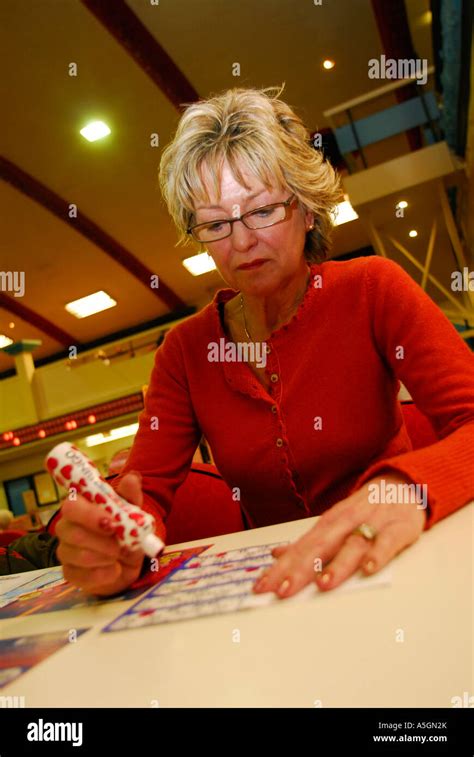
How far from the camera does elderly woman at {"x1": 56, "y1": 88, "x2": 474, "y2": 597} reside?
4.20 feet

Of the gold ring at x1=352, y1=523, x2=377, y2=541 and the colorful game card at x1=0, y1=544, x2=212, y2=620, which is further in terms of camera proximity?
the colorful game card at x1=0, y1=544, x2=212, y2=620

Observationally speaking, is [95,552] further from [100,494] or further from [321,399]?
[321,399]

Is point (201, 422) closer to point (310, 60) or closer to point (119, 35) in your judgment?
point (119, 35)

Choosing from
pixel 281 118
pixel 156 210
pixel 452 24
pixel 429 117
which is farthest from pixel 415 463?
pixel 156 210

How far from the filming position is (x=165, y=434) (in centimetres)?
151

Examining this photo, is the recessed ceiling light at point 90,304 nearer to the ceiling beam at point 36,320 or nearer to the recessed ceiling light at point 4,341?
the ceiling beam at point 36,320

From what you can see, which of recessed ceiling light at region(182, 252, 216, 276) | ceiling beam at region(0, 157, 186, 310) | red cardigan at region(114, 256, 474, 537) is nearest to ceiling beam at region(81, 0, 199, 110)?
ceiling beam at region(0, 157, 186, 310)

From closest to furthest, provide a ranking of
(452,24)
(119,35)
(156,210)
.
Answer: (452,24)
(119,35)
(156,210)

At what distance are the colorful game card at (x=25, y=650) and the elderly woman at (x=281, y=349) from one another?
0.52 metres

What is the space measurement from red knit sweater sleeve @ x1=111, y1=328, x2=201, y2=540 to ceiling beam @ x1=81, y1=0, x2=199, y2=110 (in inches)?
242

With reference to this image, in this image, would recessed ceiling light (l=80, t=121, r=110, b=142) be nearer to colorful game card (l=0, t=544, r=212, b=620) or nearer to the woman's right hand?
colorful game card (l=0, t=544, r=212, b=620)

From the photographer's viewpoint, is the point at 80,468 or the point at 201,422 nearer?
the point at 80,468
